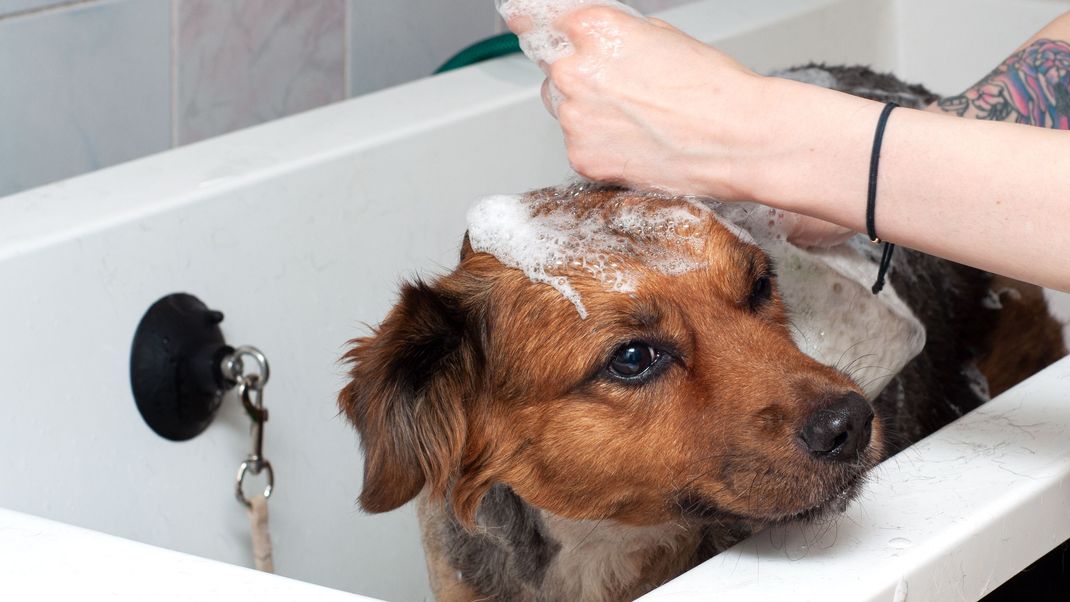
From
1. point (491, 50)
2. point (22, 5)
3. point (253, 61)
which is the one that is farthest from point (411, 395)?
point (253, 61)

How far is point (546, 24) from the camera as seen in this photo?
5.20 ft

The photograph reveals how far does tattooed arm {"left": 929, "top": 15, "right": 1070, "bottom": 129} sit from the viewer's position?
5.64ft

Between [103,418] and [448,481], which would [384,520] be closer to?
[103,418]

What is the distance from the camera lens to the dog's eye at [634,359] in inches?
54.3

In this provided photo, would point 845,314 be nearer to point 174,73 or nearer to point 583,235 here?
point 583,235

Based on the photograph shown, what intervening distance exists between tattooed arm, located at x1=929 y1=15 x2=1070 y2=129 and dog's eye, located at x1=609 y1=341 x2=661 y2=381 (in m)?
0.64

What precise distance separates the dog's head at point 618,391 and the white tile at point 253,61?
138 cm

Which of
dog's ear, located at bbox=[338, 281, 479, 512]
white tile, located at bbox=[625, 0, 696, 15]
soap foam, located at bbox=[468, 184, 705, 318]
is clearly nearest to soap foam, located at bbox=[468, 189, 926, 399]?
Result: soap foam, located at bbox=[468, 184, 705, 318]

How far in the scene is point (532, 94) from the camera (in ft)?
7.88

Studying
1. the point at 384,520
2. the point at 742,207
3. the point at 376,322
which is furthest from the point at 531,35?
the point at 384,520

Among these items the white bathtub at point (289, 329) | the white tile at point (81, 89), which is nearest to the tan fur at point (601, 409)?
the white bathtub at point (289, 329)

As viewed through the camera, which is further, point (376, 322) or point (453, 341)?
point (376, 322)

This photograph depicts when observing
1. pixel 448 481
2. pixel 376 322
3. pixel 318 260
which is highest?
pixel 448 481

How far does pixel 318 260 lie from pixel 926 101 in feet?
3.63
